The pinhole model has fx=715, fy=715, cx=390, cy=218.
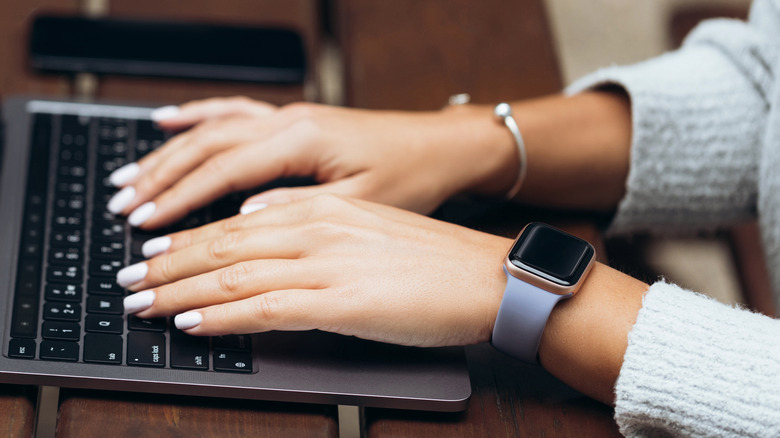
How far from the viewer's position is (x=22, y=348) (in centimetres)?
52

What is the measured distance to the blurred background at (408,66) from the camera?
794mm

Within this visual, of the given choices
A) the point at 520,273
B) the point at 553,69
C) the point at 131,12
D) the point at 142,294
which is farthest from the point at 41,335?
the point at 553,69

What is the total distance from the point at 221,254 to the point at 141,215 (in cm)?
10

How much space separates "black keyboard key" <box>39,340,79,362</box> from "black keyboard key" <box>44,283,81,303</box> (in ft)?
0.14

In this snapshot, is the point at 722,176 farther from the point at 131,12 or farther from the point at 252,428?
the point at 131,12

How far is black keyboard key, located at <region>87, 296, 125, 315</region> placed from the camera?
21.7 inches

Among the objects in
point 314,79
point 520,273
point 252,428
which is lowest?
point 252,428

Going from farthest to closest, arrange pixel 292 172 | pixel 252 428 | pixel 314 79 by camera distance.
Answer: pixel 314 79 → pixel 292 172 → pixel 252 428

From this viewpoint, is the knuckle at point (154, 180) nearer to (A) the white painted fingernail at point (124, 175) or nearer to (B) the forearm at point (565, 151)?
(A) the white painted fingernail at point (124, 175)

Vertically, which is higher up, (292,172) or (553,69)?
(553,69)

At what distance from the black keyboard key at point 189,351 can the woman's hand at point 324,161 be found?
0.47 ft

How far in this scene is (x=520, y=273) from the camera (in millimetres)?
536

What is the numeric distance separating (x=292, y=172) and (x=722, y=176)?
0.44 meters

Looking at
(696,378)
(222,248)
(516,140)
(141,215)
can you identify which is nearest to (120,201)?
(141,215)
